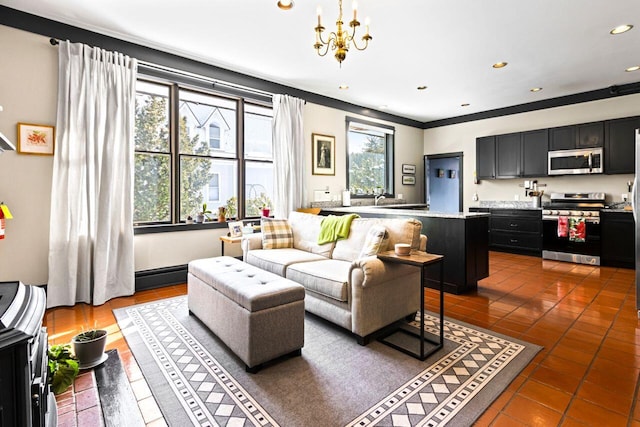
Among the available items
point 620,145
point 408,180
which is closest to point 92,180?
point 408,180

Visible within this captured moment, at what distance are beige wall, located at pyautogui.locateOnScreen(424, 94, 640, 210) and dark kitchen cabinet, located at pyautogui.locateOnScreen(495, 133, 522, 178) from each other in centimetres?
25

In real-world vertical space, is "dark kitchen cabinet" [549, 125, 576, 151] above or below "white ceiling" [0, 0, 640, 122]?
below

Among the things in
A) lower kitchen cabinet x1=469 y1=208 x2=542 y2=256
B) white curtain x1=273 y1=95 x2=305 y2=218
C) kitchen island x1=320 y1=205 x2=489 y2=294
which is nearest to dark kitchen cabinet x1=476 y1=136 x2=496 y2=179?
lower kitchen cabinet x1=469 y1=208 x2=542 y2=256

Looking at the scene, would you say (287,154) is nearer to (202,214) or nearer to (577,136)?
(202,214)

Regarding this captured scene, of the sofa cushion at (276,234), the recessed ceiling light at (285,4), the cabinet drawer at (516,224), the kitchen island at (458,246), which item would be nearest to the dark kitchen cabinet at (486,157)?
the cabinet drawer at (516,224)

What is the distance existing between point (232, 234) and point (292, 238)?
3.02 feet

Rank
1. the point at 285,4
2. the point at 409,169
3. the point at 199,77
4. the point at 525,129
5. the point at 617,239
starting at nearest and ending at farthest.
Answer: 1. the point at 285,4
2. the point at 199,77
3. the point at 617,239
4. the point at 525,129
5. the point at 409,169

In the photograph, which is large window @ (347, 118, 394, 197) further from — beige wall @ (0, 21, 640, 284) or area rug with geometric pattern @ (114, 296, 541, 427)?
area rug with geometric pattern @ (114, 296, 541, 427)

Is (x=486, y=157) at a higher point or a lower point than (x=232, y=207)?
higher

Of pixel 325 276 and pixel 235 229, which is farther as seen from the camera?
pixel 235 229

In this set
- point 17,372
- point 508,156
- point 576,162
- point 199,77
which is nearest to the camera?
point 17,372

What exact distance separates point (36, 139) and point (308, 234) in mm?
2942

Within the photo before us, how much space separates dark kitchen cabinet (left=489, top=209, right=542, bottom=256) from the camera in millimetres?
5863

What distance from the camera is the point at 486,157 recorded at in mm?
6801
